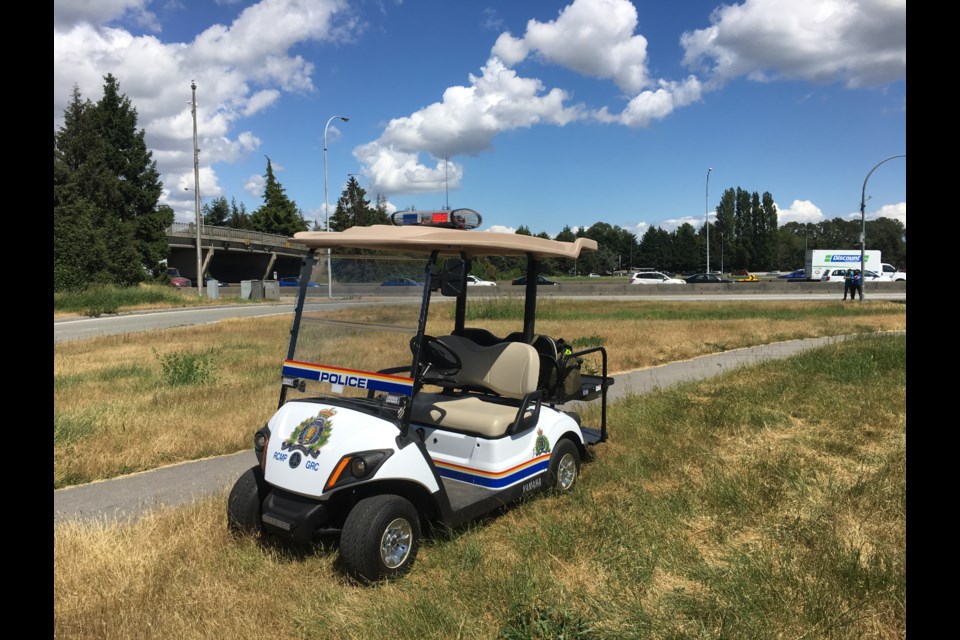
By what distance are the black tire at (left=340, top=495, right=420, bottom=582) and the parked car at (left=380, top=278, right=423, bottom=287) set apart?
1412mm

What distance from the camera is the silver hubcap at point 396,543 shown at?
3.31 meters

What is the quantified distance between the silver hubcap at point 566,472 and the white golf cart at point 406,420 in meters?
0.01

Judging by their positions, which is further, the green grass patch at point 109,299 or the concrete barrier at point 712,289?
the concrete barrier at point 712,289

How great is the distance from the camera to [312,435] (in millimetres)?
3439

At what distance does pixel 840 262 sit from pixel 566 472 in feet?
185

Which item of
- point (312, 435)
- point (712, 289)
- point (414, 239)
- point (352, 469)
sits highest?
point (712, 289)

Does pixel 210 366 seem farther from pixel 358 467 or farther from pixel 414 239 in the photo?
pixel 358 467

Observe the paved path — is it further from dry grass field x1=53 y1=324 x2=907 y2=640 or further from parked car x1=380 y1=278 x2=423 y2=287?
parked car x1=380 y1=278 x2=423 y2=287

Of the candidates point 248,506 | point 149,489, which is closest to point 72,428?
point 149,489

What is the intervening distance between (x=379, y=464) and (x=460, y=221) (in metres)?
1.82

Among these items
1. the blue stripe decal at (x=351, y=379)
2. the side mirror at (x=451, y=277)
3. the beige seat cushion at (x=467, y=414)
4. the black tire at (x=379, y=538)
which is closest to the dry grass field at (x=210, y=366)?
the blue stripe decal at (x=351, y=379)

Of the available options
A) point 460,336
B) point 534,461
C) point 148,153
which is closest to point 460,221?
point 460,336

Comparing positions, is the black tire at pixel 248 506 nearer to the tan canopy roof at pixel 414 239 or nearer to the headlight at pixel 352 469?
the headlight at pixel 352 469

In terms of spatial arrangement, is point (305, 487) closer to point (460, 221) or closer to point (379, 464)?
point (379, 464)
